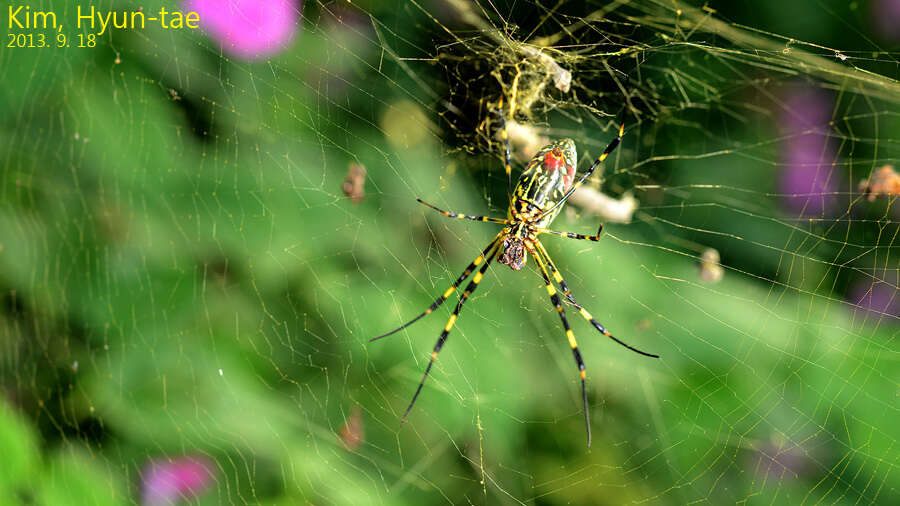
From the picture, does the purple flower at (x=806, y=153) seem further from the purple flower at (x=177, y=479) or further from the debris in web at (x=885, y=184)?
the purple flower at (x=177, y=479)

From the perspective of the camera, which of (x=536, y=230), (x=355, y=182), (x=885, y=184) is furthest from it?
(x=536, y=230)

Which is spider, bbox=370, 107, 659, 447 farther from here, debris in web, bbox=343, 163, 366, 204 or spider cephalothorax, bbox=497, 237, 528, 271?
debris in web, bbox=343, 163, 366, 204

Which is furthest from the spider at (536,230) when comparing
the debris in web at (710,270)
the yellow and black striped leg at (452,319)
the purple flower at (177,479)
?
the purple flower at (177,479)

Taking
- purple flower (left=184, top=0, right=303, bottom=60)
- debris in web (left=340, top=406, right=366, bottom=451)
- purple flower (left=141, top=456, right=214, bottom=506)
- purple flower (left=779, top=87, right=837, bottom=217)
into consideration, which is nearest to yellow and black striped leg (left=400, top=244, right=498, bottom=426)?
debris in web (left=340, top=406, right=366, bottom=451)

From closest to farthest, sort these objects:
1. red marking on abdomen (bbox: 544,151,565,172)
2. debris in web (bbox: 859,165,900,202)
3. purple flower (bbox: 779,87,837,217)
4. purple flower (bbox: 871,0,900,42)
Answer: debris in web (bbox: 859,165,900,202) < red marking on abdomen (bbox: 544,151,565,172) < purple flower (bbox: 871,0,900,42) < purple flower (bbox: 779,87,837,217)

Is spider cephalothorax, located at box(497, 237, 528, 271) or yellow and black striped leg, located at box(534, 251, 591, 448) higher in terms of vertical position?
spider cephalothorax, located at box(497, 237, 528, 271)

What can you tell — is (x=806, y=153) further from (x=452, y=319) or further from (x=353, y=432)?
(x=353, y=432)

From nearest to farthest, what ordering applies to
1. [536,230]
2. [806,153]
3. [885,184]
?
[885,184] → [536,230] → [806,153]

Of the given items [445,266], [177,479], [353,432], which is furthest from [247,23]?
[177,479]
